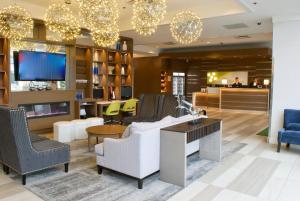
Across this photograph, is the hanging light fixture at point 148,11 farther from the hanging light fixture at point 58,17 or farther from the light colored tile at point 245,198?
the light colored tile at point 245,198

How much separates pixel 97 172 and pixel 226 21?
5.23m

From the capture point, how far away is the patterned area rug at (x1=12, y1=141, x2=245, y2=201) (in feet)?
10.7

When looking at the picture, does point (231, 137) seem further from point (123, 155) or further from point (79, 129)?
point (123, 155)

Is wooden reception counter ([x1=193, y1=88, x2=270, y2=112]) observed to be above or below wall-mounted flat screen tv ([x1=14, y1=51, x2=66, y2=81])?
below

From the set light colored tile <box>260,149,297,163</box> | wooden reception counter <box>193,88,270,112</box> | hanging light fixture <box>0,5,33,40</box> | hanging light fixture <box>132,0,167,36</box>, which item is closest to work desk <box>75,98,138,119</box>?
hanging light fixture <box>0,5,33,40</box>

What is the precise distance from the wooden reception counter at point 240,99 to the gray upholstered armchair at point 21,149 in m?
10.3

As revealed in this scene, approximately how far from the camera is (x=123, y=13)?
748cm

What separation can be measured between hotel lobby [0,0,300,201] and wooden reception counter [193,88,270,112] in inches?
4.0

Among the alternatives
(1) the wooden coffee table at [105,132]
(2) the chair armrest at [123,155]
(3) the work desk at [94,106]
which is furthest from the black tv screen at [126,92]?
(2) the chair armrest at [123,155]

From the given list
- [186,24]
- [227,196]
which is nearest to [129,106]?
[186,24]

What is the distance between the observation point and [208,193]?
11.2ft

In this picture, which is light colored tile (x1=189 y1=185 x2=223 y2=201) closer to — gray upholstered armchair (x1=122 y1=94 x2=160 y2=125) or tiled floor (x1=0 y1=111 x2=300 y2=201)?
tiled floor (x1=0 y1=111 x2=300 y2=201)

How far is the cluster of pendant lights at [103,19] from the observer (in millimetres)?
4105

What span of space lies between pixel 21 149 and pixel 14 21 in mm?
2942
